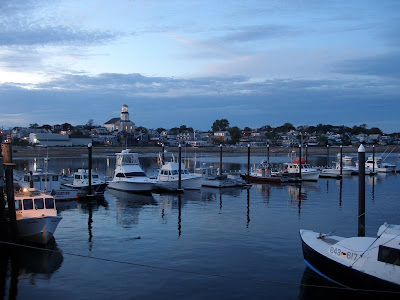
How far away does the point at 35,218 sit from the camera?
20.4 metres

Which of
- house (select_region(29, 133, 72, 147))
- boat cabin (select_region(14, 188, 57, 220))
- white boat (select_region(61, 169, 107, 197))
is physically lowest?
white boat (select_region(61, 169, 107, 197))

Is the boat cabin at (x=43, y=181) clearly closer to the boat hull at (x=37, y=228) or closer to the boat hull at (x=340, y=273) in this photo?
the boat hull at (x=37, y=228)

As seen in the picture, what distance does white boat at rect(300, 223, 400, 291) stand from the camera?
1365 centimetres

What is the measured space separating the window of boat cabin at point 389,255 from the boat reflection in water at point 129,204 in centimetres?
1699

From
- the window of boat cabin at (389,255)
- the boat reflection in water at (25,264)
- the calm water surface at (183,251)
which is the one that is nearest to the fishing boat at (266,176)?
the calm water surface at (183,251)

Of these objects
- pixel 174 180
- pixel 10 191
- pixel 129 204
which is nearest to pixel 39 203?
pixel 10 191

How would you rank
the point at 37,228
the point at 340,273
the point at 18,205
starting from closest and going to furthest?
1. the point at 340,273
2. the point at 37,228
3. the point at 18,205

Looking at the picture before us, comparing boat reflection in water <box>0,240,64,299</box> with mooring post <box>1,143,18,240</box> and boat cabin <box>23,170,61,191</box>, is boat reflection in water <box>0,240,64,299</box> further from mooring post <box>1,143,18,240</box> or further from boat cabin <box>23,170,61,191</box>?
boat cabin <box>23,170,61,191</box>

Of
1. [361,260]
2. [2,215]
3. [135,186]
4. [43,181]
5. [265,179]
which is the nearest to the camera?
[361,260]

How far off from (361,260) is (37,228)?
14563mm

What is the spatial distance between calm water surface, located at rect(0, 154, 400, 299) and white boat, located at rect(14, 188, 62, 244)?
36.1 inches

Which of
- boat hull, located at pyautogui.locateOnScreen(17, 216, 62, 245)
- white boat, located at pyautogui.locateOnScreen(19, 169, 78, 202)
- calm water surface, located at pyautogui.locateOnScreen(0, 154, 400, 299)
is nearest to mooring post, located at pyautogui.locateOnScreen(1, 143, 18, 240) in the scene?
boat hull, located at pyautogui.locateOnScreen(17, 216, 62, 245)

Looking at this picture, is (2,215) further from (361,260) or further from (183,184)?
(183,184)

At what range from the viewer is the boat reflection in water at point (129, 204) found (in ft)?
95.4
